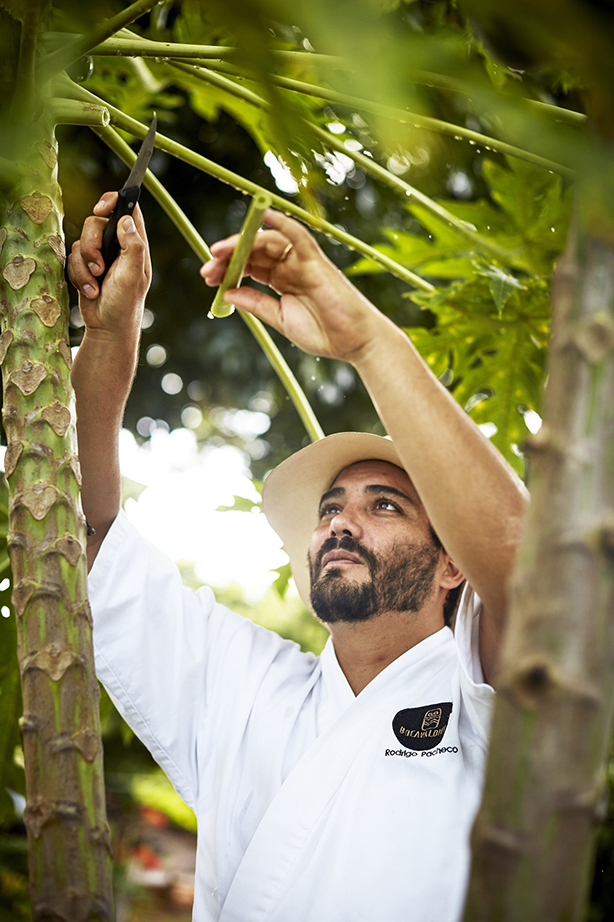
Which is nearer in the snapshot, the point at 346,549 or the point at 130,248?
the point at 130,248

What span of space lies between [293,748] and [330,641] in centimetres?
28

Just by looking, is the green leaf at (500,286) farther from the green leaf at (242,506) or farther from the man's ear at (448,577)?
the green leaf at (242,506)

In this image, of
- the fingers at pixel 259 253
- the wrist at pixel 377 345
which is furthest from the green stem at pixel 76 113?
the wrist at pixel 377 345

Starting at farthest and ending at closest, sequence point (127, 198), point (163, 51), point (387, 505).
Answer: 1. point (387, 505)
2. point (163, 51)
3. point (127, 198)

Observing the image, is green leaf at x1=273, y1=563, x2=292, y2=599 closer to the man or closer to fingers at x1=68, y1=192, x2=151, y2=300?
the man

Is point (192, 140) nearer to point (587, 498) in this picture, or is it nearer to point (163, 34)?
point (163, 34)

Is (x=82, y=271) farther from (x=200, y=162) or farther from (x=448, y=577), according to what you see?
(x=448, y=577)

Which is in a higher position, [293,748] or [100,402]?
[100,402]

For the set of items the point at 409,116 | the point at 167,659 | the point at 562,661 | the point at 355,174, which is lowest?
the point at 562,661

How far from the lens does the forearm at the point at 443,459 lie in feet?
3.19

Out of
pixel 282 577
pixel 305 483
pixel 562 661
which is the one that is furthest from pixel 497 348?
pixel 562 661

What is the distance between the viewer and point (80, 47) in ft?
2.94

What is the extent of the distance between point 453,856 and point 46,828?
0.82 m

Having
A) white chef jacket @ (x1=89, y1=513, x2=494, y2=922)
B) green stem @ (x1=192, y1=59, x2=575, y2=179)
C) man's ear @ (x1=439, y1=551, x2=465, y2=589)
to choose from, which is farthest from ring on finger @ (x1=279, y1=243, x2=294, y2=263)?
man's ear @ (x1=439, y1=551, x2=465, y2=589)
